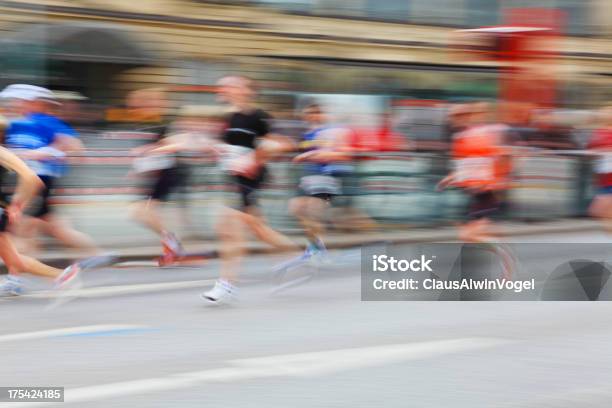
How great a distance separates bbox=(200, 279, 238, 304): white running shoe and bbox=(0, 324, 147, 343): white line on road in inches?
37.6

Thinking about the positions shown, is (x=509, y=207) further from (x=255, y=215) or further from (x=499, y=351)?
(x=499, y=351)

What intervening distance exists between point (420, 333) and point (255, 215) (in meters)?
1.90

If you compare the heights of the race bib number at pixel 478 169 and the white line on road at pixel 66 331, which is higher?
the race bib number at pixel 478 169

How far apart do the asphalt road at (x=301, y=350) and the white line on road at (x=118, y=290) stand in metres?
0.03

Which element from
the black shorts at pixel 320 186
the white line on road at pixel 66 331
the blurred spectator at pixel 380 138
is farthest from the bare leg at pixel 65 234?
the blurred spectator at pixel 380 138

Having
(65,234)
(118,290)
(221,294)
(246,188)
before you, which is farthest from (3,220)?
(246,188)

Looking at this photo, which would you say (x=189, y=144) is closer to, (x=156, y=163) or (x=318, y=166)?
(x=156, y=163)

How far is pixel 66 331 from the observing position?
7.27m

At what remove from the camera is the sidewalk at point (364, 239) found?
11344mm

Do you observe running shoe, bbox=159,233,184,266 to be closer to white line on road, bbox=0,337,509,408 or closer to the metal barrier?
the metal barrier

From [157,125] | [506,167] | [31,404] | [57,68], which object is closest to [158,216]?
[157,125]

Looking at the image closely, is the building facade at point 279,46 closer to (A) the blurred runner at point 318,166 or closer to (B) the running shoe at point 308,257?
(A) the blurred runner at point 318,166

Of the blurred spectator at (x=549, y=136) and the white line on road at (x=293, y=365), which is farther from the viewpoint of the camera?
the blurred spectator at (x=549, y=136)

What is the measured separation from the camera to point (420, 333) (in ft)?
23.9
